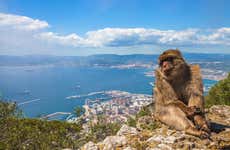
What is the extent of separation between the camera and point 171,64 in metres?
6.57

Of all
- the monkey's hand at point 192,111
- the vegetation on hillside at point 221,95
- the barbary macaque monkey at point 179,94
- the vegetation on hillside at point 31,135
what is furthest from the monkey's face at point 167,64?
the vegetation on hillside at point 221,95

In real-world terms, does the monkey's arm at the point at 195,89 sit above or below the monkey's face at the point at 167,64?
below

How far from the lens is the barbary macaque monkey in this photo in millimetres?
6223

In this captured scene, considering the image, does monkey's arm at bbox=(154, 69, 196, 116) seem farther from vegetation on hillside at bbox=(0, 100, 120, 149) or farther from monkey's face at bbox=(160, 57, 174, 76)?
vegetation on hillside at bbox=(0, 100, 120, 149)

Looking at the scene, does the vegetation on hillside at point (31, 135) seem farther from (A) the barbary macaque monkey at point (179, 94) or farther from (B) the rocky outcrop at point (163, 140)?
(A) the barbary macaque monkey at point (179, 94)

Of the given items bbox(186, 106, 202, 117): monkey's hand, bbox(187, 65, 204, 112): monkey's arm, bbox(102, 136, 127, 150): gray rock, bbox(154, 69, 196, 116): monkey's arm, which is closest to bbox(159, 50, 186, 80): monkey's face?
bbox(154, 69, 196, 116): monkey's arm

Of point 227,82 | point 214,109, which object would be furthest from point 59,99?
point 214,109

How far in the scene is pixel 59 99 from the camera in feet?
474

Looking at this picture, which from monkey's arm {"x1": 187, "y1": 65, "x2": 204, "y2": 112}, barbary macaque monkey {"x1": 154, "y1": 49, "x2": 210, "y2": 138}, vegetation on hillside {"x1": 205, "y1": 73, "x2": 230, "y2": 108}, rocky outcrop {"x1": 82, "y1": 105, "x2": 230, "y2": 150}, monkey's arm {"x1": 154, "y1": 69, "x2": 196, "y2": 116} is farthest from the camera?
vegetation on hillside {"x1": 205, "y1": 73, "x2": 230, "y2": 108}

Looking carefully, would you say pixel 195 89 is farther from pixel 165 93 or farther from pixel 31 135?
pixel 31 135

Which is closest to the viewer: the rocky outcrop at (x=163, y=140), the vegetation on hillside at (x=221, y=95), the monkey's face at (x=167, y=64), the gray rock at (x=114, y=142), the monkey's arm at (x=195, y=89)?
the rocky outcrop at (x=163, y=140)

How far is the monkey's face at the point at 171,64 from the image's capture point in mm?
6465

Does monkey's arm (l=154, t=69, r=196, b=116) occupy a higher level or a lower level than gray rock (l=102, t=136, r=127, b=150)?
higher

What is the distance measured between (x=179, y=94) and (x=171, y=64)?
3.16 feet
